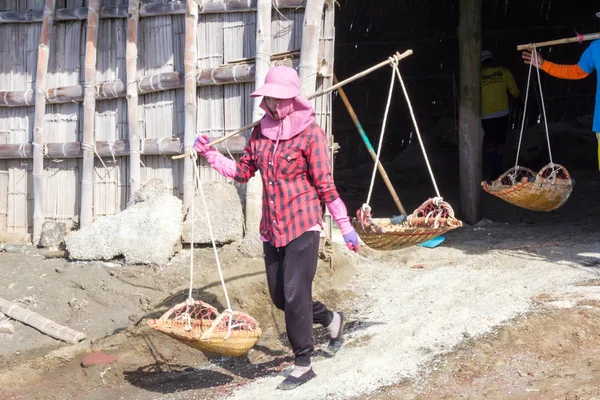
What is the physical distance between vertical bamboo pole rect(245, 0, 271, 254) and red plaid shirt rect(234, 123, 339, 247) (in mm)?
2269

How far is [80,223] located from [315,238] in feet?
12.7

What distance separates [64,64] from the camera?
794cm

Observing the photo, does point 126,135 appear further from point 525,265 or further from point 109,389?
point 525,265

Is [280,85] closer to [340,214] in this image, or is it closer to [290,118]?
[290,118]

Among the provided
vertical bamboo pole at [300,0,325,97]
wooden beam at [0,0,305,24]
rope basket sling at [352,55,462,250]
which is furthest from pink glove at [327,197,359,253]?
wooden beam at [0,0,305,24]

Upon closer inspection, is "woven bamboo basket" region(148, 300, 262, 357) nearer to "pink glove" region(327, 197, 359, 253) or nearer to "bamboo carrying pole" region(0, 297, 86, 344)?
"pink glove" region(327, 197, 359, 253)

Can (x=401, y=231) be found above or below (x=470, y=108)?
below

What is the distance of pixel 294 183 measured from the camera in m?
4.62

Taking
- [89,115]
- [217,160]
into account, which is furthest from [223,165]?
[89,115]

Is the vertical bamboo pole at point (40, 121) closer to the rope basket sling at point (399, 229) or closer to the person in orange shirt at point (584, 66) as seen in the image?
the rope basket sling at point (399, 229)

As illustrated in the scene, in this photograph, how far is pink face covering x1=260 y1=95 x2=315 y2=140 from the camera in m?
4.57

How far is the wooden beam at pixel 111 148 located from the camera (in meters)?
7.14

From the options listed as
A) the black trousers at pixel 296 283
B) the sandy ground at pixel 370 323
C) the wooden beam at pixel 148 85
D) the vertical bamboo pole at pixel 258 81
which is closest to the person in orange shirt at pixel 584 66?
the sandy ground at pixel 370 323

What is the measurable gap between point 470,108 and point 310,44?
2437mm
